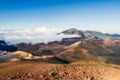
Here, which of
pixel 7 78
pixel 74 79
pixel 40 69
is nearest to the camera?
pixel 74 79

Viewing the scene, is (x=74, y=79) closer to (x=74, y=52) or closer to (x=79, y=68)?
(x=79, y=68)

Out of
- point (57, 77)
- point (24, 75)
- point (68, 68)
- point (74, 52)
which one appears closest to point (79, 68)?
point (68, 68)

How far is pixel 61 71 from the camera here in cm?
6094

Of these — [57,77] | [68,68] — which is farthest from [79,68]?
[57,77]

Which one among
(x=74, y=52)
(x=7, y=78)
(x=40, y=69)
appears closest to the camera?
(x=7, y=78)

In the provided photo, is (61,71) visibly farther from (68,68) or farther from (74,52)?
(74,52)

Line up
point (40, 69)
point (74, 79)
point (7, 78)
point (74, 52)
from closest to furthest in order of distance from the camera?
point (74, 79), point (7, 78), point (40, 69), point (74, 52)

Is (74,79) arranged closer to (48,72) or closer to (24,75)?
(48,72)

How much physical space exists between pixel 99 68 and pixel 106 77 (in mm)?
5850

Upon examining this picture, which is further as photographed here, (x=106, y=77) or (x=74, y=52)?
(x=74, y=52)

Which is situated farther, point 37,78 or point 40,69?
point 40,69

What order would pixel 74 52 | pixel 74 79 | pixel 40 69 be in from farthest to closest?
pixel 74 52 → pixel 40 69 → pixel 74 79

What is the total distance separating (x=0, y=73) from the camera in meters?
65.8

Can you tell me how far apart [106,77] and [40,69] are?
1640 cm
